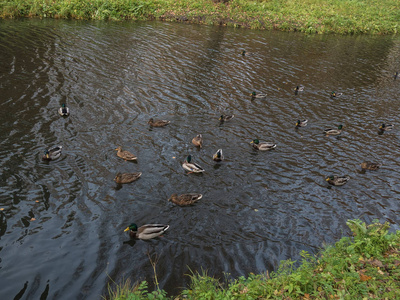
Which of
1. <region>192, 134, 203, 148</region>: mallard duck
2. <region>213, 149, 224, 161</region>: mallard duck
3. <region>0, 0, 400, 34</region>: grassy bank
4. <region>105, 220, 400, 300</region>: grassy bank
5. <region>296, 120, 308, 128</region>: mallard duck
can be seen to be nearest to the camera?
<region>105, 220, 400, 300</region>: grassy bank

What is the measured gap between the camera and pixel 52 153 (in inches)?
498

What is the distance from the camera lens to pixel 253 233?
1020 centimetres

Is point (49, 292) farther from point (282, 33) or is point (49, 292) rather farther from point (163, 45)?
point (282, 33)

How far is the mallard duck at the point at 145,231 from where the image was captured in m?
9.69

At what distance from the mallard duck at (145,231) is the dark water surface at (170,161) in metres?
0.18

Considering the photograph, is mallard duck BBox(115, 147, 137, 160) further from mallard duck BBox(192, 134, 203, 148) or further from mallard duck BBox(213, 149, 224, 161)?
mallard duck BBox(213, 149, 224, 161)

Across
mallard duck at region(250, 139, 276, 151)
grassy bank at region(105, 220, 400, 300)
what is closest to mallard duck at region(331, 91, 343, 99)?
mallard duck at region(250, 139, 276, 151)

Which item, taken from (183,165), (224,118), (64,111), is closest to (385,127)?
(224,118)

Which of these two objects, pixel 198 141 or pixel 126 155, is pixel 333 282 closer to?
pixel 198 141

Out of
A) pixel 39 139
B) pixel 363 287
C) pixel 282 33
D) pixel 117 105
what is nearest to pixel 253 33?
pixel 282 33

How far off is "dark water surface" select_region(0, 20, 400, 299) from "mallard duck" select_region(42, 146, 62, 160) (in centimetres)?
29

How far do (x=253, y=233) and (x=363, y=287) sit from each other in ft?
12.2

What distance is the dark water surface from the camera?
9133mm

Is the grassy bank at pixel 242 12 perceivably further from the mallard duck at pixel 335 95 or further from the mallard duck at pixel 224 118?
→ the mallard duck at pixel 224 118
